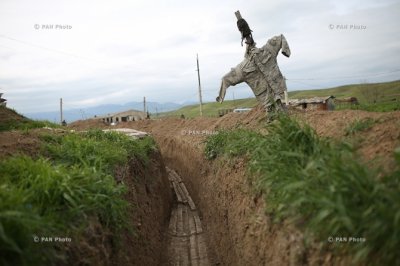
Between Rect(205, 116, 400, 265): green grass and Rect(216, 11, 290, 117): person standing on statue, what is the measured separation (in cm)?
443

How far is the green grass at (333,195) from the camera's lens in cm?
291

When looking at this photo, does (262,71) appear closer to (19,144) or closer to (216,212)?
(216,212)

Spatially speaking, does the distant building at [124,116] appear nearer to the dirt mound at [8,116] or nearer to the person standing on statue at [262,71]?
the dirt mound at [8,116]

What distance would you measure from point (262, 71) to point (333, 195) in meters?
6.55

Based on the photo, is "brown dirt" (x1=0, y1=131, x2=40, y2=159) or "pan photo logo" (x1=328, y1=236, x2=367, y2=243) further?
"brown dirt" (x1=0, y1=131, x2=40, y2=159)

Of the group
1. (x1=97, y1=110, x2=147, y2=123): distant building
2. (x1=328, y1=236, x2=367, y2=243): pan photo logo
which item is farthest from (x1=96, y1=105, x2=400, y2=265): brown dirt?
(x1=97, y1=110, x2=147, y2=123): distant building

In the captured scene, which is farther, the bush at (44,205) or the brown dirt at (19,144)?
the brown dirt at (19,144)

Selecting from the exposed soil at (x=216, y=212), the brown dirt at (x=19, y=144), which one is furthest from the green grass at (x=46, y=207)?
the brown dirt at (x=19, y=144)

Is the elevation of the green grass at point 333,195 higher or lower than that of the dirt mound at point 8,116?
lower

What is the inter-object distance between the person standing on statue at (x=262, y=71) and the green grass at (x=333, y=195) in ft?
14.5

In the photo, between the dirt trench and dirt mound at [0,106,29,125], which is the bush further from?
dirt mound at [0,106,29,125]

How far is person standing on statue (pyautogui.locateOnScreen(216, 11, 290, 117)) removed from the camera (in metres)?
9.38

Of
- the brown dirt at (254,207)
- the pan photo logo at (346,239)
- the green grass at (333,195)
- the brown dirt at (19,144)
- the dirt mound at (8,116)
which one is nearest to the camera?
the green grass at (333,195)

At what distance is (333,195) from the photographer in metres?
3.31
